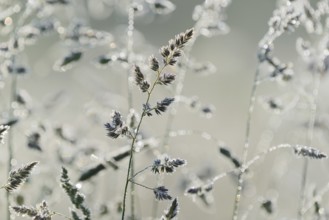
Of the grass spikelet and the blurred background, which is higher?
the blurred background

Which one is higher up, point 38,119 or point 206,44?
point 206,44

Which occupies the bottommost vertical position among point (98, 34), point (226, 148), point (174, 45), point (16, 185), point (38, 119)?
point (16, 185)

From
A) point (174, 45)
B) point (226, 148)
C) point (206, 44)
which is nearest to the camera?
point (174, 45)

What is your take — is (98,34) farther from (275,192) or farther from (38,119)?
(275,192)

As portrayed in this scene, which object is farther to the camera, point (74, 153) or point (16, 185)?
point (74, 153)

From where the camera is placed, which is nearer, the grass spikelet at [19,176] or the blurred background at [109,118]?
the grass spikelet at [19,176]

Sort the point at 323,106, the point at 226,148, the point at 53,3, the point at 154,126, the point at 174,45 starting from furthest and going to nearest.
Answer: the point at 154,126 < the point at 323,106 < the point at 53,3 < the point at 226,148 < the point at 174,45

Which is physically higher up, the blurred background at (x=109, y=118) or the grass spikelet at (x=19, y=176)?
the blurred background at (x=109, y=118)

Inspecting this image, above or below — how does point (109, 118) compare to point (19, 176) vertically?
above

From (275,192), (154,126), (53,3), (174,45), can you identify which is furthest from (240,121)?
(174,45)

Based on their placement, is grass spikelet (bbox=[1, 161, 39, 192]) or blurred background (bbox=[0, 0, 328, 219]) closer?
grass spikelet (bbox=[1, 161, 39, 192])

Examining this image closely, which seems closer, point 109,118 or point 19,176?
point 19,176
